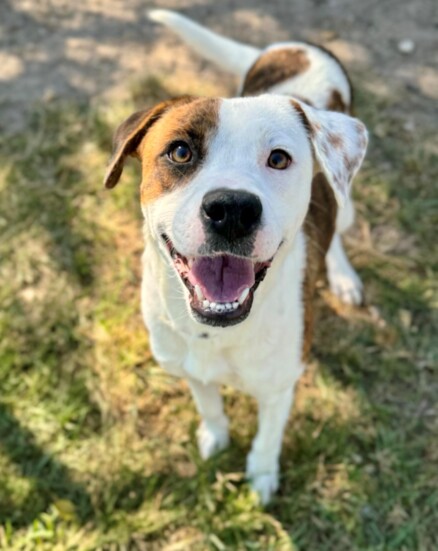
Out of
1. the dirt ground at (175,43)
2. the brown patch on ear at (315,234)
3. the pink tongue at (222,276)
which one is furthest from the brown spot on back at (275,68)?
the pink tongue at (222,276)

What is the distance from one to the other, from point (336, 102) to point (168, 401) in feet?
7.52

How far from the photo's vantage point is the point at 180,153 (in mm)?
2699

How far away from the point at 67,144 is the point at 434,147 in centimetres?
322

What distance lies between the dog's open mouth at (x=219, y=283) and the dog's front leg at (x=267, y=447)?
41.4 inches

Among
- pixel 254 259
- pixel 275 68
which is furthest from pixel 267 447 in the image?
pixel 275 68

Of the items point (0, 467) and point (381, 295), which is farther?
point (381, 295)

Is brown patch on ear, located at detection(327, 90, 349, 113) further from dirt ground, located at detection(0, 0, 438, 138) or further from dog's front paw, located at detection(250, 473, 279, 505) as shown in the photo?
dog's front paw, located at detection(250, 473, 279, 505)

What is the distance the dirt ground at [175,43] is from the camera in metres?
6.05

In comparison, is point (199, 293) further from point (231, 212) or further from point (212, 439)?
point (212, 439)

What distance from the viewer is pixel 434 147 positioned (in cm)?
559

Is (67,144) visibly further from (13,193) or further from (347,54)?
(347,54)

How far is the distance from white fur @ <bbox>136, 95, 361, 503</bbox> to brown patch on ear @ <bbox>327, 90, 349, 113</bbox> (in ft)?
3.43

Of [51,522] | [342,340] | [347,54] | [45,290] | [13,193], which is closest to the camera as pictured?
[51,522]

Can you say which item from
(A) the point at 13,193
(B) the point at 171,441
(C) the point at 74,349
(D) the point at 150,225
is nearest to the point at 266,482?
(B) the point at 171,441
